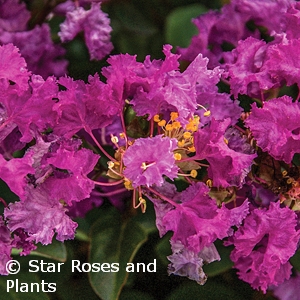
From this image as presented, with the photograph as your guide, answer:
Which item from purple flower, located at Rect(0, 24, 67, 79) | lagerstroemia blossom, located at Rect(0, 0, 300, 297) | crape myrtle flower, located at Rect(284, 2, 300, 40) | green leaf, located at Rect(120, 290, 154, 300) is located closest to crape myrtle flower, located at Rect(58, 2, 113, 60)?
purple flower, located at Rect(0, 24, 67, 79)

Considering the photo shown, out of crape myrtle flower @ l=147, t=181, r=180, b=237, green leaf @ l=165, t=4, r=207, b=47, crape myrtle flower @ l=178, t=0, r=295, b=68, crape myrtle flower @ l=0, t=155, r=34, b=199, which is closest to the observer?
crape myrtle flower @ l=0, t=155, r=34, b=199

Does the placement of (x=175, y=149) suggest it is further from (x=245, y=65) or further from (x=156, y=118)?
(x=245, y=65)

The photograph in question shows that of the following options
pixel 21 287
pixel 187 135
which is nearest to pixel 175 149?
pixel 187 135

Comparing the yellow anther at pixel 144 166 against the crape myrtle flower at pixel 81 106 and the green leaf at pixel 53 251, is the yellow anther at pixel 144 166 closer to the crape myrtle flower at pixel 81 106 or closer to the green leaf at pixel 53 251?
the crape myrtle flower at pixel 81 106

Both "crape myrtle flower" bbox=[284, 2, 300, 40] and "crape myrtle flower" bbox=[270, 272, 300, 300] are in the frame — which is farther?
"crape myrtle flower" bbox=[270, 272, 300, 300]

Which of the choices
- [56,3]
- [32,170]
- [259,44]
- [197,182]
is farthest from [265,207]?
[56,3]

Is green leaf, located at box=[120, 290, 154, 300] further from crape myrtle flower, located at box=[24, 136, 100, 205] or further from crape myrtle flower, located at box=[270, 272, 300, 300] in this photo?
crape myrtle flower, located at box=[24, 136, 100, 205]

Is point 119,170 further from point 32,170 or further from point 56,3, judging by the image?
point 56,3

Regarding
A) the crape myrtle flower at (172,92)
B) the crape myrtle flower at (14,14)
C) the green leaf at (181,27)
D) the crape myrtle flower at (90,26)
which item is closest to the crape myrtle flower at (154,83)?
the crape myrtle flower at (172,92)
